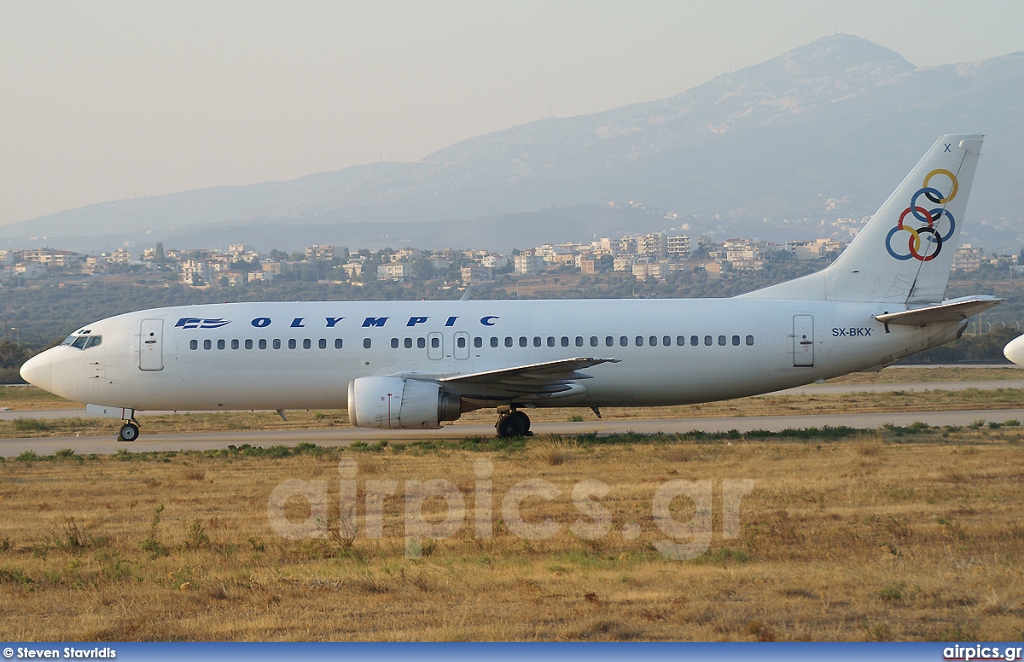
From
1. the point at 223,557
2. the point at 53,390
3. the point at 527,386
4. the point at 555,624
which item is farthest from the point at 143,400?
the point at 555,624

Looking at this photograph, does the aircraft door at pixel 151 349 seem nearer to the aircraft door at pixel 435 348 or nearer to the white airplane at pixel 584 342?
the white airplane at pixel 584 342

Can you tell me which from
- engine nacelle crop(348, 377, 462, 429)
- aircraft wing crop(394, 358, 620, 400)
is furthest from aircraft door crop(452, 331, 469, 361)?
engine nacelle crop(348, 377, 462, 429)

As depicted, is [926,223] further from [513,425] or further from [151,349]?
[151,349]

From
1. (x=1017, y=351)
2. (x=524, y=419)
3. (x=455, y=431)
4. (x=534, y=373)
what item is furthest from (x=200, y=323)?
(x=1017, y=351)

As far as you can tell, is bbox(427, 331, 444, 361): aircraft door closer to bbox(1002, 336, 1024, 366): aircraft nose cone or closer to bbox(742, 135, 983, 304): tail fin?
bbox(742, 135, 983, 304): tail fin

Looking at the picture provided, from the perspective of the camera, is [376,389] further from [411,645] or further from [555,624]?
[411,645]

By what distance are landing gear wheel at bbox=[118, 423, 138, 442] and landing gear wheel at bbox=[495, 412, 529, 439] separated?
9501 millimetres

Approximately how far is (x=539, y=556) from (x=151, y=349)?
17519 mm

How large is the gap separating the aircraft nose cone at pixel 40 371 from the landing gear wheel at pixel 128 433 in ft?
7.00

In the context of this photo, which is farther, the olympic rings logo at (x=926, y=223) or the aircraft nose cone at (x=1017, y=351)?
the aircraft nose cone at (x=1017, y=351)

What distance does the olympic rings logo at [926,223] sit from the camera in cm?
2639

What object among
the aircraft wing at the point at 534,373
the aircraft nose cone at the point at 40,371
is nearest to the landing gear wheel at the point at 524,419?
the aircraft wing at the point at 534,373

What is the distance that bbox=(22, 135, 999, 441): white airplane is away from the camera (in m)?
26.4

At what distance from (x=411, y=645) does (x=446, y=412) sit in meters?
18.0
